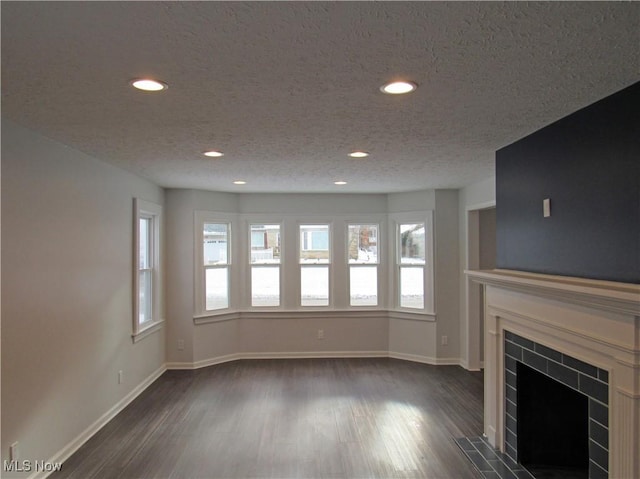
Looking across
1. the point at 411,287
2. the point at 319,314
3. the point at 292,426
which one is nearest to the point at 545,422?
the point at 292,426

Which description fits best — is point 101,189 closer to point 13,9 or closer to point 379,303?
point 13,9

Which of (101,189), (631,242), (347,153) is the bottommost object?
(631,242)

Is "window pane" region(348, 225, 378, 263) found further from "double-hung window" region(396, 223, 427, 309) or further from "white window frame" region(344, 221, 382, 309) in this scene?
"double-hung window" region(396, 223, 427, 309)

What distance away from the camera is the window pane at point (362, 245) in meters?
6.44

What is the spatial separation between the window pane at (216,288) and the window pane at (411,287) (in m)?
→ 2.57

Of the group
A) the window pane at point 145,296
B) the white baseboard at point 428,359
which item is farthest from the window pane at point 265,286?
the white baseboard at point 428,359

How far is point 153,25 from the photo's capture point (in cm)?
148

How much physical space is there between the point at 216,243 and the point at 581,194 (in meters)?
4.70

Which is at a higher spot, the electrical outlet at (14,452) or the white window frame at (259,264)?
the white window frame at (259,264)

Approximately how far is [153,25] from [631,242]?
2290 millimetres

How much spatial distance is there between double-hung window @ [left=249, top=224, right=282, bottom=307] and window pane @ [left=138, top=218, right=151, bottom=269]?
1.50m

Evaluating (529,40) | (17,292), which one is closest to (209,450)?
(17,292)

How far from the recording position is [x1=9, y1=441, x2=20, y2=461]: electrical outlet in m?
2.62

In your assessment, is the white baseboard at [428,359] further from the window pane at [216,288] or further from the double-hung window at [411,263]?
the window pane at [216,288]
